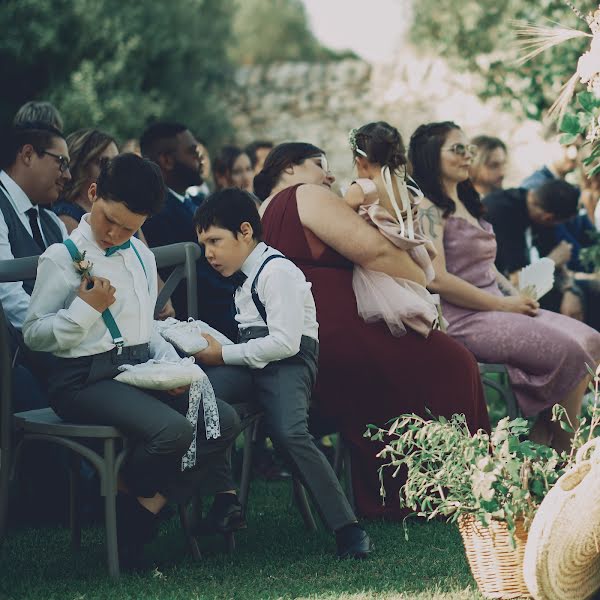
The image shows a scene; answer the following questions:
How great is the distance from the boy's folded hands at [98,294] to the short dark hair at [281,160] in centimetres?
152

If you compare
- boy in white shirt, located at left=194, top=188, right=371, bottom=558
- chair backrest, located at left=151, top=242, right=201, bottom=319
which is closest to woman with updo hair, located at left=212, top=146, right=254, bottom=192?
chair backrest, located at left=151, top=242, right=201, bottom=319

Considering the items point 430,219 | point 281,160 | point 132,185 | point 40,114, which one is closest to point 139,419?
point 132,185

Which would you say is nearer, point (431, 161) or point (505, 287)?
point (431, 161)

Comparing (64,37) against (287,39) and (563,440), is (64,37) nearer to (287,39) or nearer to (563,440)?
Answer: (563,440)

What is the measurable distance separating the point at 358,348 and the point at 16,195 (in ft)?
5.11

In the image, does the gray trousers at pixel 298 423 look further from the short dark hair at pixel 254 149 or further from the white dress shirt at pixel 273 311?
the short dark hair at pixel 254 149

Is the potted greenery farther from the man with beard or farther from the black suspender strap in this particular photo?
the man with beard

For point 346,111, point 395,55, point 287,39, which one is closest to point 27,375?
point 346,111

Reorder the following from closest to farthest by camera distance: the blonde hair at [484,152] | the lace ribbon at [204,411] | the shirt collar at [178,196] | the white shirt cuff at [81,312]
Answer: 1. the white shirt cuff at [81,312]
2. the lace ribbon at [204,411]
3. the shirt collar at [178,196]
4. the blonde hair at [484,152]

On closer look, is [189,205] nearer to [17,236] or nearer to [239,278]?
[17,236]

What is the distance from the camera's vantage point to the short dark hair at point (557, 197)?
688cm

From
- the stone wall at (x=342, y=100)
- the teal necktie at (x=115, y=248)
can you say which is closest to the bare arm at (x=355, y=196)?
the teal necktie at (x=115, y=248)

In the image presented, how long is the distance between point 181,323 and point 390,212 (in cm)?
104

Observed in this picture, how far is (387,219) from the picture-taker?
183 inches
